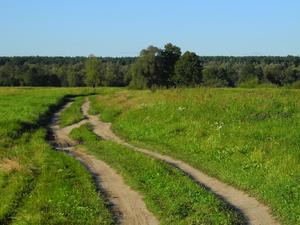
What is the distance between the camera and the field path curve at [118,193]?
13244 millimetres

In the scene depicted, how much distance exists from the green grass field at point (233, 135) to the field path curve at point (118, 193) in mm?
2978

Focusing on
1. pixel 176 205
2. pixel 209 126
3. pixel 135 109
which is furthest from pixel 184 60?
pixel 176 205

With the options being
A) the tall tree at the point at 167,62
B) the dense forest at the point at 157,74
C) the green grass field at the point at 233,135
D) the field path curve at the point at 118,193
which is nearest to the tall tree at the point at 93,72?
the dense forest at the point at 157,74

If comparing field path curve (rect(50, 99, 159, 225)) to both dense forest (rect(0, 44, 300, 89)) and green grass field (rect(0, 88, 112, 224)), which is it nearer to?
green grass field (rect(0, 88, 112, 224))

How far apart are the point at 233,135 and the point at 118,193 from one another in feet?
28.4

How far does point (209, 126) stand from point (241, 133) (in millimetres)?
2741

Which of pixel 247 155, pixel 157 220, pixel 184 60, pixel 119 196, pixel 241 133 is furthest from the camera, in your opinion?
pixel 184 60

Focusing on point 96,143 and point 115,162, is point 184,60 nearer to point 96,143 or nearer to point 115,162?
point 96,143

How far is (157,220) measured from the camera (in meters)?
13.0

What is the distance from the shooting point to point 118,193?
15781 millimetres

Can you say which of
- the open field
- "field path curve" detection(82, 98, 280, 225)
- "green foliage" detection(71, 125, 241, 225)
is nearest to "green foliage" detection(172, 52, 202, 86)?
the open field

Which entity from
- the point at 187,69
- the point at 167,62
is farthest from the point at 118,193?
the point at 167,62

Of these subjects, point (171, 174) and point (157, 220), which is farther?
point (171, 174)

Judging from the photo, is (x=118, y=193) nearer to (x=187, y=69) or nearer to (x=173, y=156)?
(x=173, y=156)
